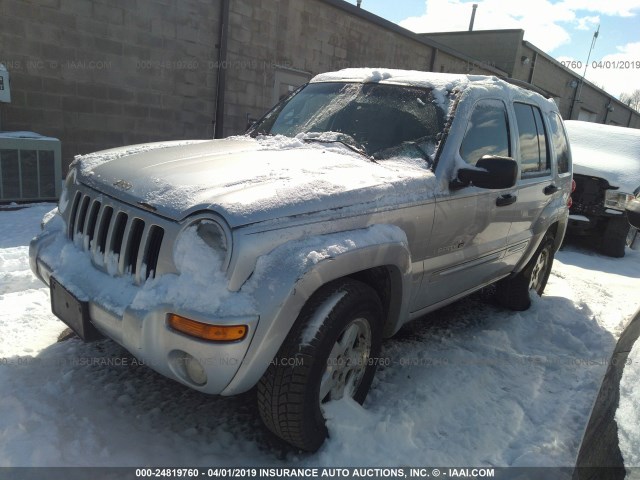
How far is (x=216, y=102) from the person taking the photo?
368 inches

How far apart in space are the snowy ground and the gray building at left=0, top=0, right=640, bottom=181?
4215 mm

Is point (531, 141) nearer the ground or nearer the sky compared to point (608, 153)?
nearer the sky

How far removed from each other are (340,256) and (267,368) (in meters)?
0.59

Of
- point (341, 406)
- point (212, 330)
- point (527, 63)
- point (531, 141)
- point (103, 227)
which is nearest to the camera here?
point (212, 330)

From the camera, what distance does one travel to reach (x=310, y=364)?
210cm

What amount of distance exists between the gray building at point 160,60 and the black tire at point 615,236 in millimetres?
6911

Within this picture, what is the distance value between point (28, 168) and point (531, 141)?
5692mm

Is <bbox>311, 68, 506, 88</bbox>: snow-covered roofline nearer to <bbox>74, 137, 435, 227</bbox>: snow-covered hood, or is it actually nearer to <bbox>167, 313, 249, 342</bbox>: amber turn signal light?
<bbox>74, 137, 435, 227</bbox>: snow-covered hood

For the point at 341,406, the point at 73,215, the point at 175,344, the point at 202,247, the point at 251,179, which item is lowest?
the point at 341,406

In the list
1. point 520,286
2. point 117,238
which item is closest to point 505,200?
point 520,286

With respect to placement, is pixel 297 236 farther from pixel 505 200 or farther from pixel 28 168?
pixel 28 168

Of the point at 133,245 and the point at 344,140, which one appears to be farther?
the point at 344,140

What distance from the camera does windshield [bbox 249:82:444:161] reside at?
2.98 meters

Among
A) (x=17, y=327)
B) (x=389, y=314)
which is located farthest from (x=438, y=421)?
(x=17, y=327)
